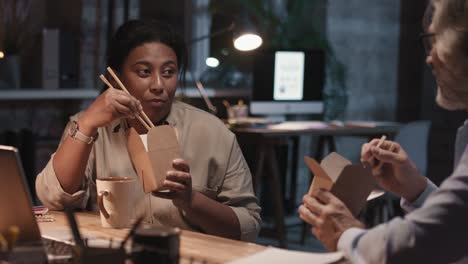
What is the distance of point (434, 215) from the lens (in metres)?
1.34

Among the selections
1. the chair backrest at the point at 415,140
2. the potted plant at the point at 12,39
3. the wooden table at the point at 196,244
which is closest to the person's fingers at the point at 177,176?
the wooden table at the point at 196,244

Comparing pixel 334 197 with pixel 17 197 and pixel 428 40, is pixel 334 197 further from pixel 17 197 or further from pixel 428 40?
pixel 17 197

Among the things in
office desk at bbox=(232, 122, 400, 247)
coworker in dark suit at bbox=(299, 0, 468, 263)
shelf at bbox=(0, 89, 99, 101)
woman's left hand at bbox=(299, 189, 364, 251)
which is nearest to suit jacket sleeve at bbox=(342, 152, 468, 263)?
coworker in dark suit at bbox=(299, 0, 468, 263)

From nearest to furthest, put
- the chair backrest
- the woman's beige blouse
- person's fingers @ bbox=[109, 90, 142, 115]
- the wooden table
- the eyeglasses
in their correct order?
the eyeglasses < the wooden table < person's fingers @ bbox=[109, 90, 142, 115] < the woman's beige blouse < the chair backrest

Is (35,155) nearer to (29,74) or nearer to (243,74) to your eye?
(29,74)

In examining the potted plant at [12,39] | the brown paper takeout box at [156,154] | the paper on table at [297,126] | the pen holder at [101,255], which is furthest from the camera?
the paper on table at [297,126]

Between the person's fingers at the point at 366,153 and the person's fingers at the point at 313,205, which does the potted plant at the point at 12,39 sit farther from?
the person's fingers at the point at 313,205

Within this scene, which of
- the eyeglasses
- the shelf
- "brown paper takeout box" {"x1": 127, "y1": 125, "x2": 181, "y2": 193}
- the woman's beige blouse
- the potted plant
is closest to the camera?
the eyeglasses

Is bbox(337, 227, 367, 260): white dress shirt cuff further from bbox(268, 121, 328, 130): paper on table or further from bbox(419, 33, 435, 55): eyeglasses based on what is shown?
bbox(268, 121, 328, 130): paper on table

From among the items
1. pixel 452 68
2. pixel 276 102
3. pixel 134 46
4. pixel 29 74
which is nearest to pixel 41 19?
pixel 29 74

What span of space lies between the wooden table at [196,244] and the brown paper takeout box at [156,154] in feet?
0.45

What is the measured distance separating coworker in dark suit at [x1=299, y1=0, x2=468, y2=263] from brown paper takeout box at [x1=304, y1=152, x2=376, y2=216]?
0.19ft

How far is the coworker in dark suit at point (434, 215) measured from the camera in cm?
134

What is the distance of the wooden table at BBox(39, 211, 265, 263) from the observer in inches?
63.9
